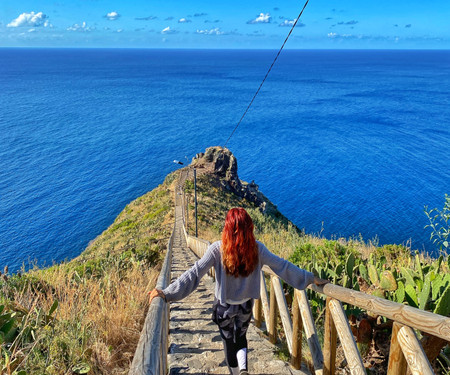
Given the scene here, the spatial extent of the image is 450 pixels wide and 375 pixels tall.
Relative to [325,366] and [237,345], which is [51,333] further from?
[325,366]

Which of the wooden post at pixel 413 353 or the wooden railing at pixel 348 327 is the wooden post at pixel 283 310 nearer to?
the wooden railing at pixel 348 327

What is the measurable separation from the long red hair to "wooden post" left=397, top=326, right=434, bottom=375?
124 centimetres

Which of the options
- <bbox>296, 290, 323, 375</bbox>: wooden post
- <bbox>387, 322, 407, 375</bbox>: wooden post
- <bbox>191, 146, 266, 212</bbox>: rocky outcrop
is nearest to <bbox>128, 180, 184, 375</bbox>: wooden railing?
<bbox>296, 290, 323, 375</bbox>: wooden post

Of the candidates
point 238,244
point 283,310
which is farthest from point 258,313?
point 238,244

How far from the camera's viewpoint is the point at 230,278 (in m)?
3.44

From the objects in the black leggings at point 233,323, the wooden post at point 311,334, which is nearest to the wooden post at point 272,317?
the wooden post at point 311,334

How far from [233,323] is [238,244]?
85 cm

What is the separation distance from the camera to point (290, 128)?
8525cm

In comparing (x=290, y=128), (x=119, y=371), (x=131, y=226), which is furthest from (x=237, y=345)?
(x=290, y=128)

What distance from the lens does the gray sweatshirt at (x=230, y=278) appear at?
339 cm

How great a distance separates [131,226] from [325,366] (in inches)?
1350

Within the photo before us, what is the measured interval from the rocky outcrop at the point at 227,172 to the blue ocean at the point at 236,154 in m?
5.90

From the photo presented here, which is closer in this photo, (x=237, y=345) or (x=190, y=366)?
(x=237, y=345)

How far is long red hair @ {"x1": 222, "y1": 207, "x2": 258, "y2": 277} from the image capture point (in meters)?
3.26
